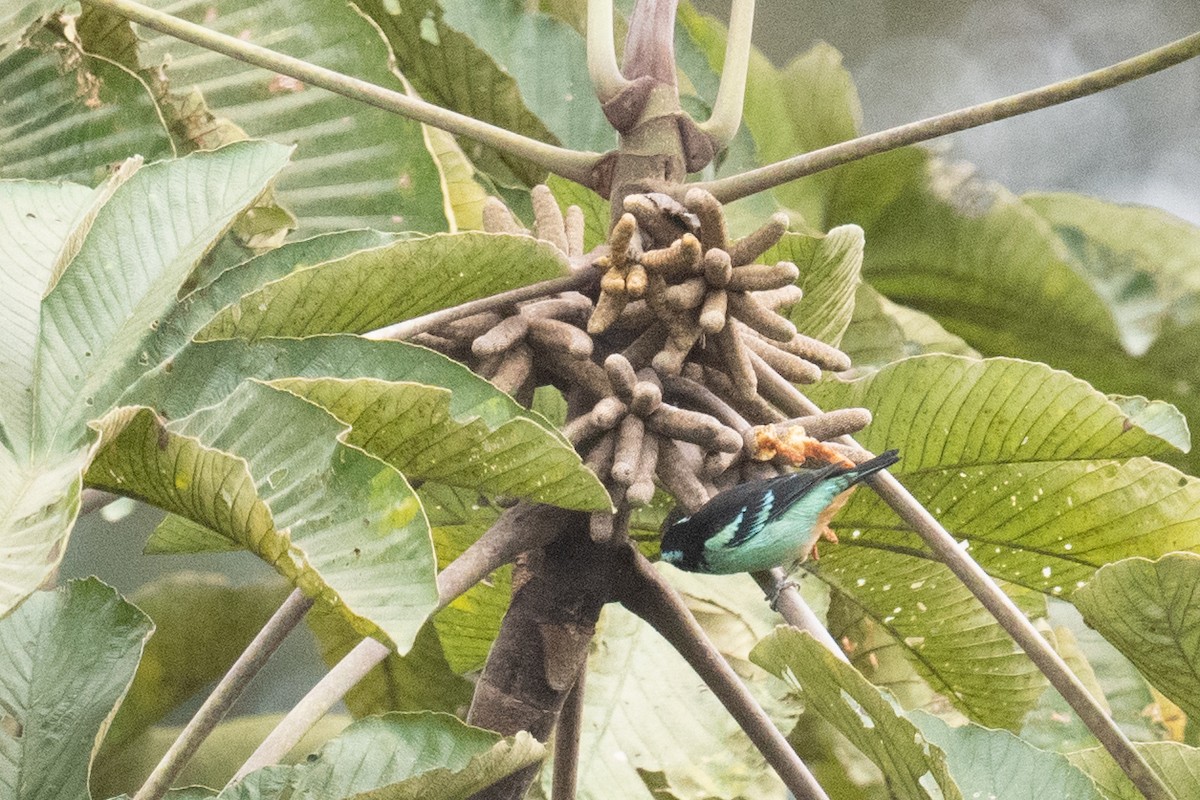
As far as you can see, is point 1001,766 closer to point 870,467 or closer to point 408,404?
point 870,467

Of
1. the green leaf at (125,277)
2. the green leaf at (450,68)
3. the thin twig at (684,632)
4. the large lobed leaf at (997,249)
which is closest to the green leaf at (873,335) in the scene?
the large lobed leaf at (997,249)

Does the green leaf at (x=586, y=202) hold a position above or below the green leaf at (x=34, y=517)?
above

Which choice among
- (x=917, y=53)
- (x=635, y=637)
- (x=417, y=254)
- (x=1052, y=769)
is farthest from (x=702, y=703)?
(x=917, y=53)

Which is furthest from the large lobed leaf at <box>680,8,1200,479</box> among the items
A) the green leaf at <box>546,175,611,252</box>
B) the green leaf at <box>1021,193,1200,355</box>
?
the green leaf at <box>546,175,611,252</box>

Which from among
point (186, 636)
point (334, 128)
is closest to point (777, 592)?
point (334, 128)

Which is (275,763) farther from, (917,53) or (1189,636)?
(917,53)

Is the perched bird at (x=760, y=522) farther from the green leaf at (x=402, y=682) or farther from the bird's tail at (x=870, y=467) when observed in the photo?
the green leaf at (x=402, y=682)

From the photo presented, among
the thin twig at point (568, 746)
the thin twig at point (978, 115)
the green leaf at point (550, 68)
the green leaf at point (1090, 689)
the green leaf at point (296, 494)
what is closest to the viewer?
the green leaf at point (296, 494)
